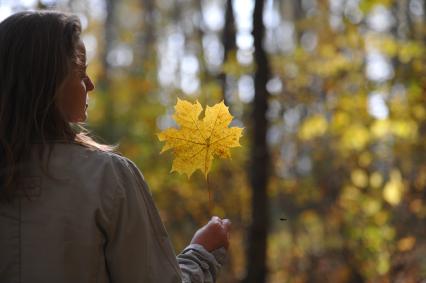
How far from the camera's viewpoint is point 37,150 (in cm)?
154

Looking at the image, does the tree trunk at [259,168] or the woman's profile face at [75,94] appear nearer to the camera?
the woman's profile face at [75,94]

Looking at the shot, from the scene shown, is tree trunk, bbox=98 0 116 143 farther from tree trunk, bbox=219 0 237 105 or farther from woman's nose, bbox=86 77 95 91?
woman's nose, bbox=86 77 95 91

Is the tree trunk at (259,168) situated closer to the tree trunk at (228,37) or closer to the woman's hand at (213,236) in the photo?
the woman's hand at (213,236)

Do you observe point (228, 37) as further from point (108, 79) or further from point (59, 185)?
point (108, 79)

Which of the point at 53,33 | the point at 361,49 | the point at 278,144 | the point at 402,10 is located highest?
the point at 402,10

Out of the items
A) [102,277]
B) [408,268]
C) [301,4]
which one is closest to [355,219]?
[408,268]

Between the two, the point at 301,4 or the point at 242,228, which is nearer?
the point at 242,228

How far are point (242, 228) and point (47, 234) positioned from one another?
7.35 meters

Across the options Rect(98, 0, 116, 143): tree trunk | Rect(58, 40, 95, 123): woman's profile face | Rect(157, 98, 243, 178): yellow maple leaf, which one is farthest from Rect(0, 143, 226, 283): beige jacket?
Rect(98, 0, 116, 143): tree trunk

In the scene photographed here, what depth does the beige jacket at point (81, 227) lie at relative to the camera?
4.76 feet

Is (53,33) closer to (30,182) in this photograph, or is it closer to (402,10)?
(30,182)

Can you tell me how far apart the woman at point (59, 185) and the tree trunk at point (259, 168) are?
3.81 m

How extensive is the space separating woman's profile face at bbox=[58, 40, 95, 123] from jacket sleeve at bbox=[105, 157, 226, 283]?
0.60ft

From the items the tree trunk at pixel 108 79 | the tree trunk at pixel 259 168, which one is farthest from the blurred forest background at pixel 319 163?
the tree trunk at pixel 108 79
